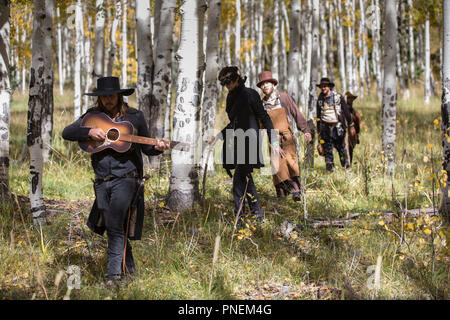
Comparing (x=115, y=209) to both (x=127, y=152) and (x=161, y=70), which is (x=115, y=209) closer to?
(x=127, y=152)

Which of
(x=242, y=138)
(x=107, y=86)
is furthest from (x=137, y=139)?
(x=242, y=138)

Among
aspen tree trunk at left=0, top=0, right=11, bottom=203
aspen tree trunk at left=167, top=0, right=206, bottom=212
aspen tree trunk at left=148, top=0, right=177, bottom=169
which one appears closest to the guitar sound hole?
aspen tree trunk at left=167, top=0, right=206, bottom=212

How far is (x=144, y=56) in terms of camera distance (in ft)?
28.0

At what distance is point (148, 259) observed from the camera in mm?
4723

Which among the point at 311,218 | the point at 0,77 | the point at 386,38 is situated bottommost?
the point at 311,218

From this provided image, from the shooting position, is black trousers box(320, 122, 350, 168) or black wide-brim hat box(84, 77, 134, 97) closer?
black wide-brim hat box(84, 77, 134, 97)

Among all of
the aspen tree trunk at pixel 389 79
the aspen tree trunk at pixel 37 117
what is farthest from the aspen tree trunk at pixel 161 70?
the aspen tree trunk at pixel 389 79

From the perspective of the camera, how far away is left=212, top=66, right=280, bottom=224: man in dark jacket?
5.86 meters

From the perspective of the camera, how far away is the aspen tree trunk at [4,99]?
19.1 feet

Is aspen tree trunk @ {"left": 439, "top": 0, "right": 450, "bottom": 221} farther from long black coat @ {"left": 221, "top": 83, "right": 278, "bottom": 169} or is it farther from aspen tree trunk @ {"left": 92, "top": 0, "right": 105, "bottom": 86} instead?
aspen tree trunk @ {"left": 92, "top": 0, "right": 105, "bottom": 86}

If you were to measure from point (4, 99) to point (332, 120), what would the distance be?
5.94 m

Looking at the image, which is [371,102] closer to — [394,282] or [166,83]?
[166,83]

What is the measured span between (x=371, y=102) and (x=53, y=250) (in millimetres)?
19657
